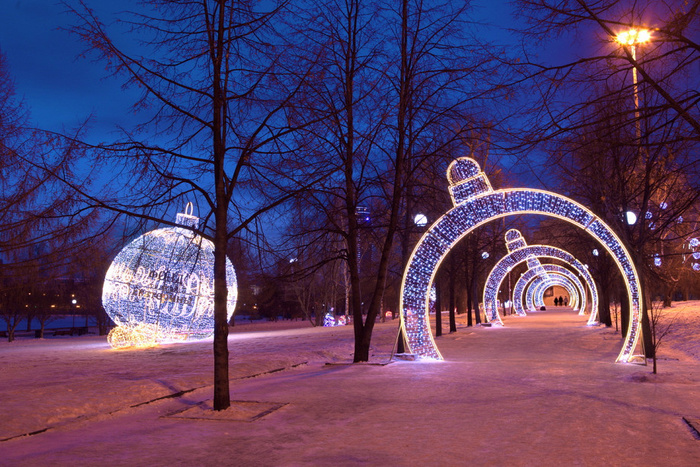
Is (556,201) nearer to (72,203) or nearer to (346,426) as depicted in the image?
(346,426)

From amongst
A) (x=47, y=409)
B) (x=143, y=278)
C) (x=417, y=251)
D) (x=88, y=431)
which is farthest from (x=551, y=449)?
(x=143, y=278)

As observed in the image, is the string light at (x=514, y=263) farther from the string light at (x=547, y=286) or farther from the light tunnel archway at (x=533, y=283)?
the string light at (x=547, y=286)

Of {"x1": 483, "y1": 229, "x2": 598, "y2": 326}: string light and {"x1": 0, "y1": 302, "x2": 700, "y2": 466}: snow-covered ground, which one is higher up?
{"x1": 483, "y1": 229, "x2": 598, "y2": 326}: string light

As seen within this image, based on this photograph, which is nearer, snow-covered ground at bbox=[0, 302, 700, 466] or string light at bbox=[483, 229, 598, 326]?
snow-covered ground at bbox=[0, 302, 700, 466]

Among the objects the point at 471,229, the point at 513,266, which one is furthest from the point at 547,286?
the point at 471,229

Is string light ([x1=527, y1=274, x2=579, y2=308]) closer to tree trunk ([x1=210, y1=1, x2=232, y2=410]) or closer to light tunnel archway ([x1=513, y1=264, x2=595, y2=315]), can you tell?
→ light tunnel archway ([x1=513, y1=264, x2=595, y2=315])

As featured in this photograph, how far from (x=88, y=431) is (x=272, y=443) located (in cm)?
252

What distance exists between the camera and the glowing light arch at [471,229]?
1316 centimetres

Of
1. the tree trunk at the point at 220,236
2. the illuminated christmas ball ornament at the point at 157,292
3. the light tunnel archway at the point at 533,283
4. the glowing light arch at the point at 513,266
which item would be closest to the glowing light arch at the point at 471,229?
the tree trunk at the point at 220,236

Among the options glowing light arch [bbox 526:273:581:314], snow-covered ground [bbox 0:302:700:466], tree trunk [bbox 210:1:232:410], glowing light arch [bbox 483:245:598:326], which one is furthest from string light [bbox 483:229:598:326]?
tree trunk [bbox 210:1:232:410]

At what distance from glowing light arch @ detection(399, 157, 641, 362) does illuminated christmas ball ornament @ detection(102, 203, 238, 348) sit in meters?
7.47

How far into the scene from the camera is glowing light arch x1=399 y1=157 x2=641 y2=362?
518 inches

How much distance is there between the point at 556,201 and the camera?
43.0 feet

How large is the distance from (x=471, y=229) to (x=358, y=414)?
7.02 meters
